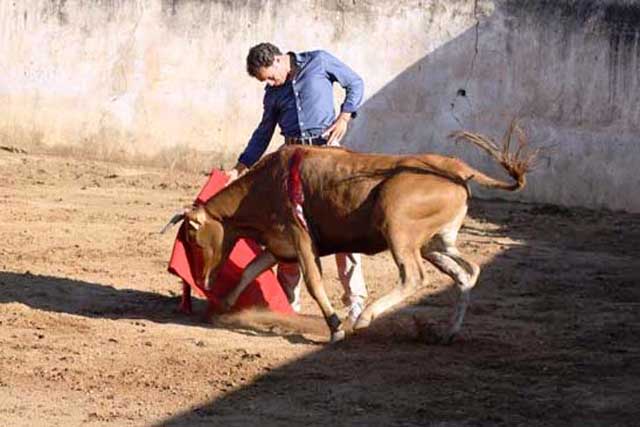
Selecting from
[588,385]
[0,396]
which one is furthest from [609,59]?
[0,396]

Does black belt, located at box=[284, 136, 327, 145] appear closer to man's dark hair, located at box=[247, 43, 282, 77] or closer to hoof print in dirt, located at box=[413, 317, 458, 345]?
man's dark hair, located at box=[247, 43, 282, 77]

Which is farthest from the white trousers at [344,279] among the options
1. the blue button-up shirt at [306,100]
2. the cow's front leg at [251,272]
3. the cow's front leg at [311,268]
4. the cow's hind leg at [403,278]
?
the cow's hind leg at [403,278]

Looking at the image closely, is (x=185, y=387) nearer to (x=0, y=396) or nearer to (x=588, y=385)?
(x=0, y=396)

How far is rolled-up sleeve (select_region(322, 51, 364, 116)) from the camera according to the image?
1012 centimetres

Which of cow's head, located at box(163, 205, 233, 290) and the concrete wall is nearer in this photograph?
cow's head, located at box(163, 205, 233, 290)

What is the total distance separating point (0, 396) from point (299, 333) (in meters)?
2.19

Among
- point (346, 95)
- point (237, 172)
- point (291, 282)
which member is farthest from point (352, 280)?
point (346, 95)

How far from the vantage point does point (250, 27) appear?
15570mm

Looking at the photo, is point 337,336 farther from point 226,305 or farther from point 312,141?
point 312,141

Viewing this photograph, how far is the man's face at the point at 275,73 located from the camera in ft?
32.6

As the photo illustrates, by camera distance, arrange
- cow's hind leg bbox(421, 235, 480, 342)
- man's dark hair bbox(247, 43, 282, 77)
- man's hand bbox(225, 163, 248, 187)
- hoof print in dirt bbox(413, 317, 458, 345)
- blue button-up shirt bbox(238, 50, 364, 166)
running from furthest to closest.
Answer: man's hand bbox(225, 163, 248, 187)
blue button-up shirt bbox(238, 50, 364, 166)
man's dark hair bbox(247, 43, 282, 77)
cow's hind leg bbox(421, 235, 480, 342)
hoof print in dirt bbox(413, 317, 458, 345)

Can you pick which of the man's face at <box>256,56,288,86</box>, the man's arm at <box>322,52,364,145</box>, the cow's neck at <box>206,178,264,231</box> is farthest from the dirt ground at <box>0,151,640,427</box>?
the man's face at <box>256,56,288,86</box>

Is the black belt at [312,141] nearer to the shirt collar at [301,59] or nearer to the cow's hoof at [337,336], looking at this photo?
the shirt collar at [301,59]

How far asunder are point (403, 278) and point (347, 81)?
5.07 ft
